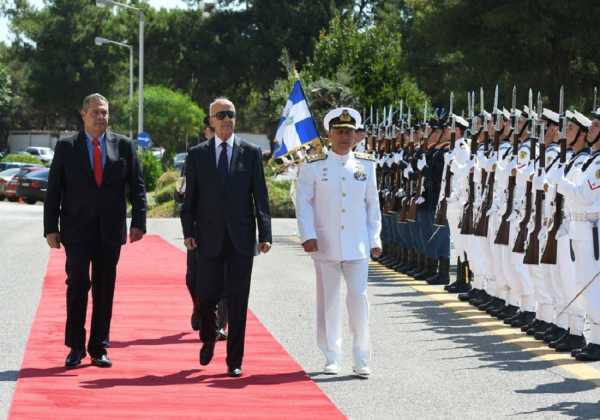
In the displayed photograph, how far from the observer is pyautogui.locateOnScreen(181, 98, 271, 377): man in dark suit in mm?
9469

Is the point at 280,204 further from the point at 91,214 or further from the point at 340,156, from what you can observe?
the point at 91,214

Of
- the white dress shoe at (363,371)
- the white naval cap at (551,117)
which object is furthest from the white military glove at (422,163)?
the white dress shoe at (363,371)

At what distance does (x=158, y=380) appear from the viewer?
9.43 m

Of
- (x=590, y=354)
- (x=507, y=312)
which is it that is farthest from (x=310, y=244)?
(x=507, y=312)

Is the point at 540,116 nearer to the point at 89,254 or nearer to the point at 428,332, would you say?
the point at 428,332

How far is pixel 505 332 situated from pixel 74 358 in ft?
13.1

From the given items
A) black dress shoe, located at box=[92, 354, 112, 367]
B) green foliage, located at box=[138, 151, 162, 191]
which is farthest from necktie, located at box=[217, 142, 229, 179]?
green foliage, located at box=[138, 151, 162, 191]

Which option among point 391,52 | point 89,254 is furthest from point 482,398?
→ point 391,52

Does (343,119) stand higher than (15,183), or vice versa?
(343,119)

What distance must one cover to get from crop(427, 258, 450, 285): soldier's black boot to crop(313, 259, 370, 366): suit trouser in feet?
23.8

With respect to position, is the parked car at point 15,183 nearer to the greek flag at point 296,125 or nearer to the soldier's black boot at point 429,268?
the greek flag at point 296,125

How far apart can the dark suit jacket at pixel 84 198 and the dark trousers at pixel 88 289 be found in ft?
0.28

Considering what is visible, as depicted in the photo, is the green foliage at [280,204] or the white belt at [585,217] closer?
the white belt at [585,217]

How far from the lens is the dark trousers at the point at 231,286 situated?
373 inches
